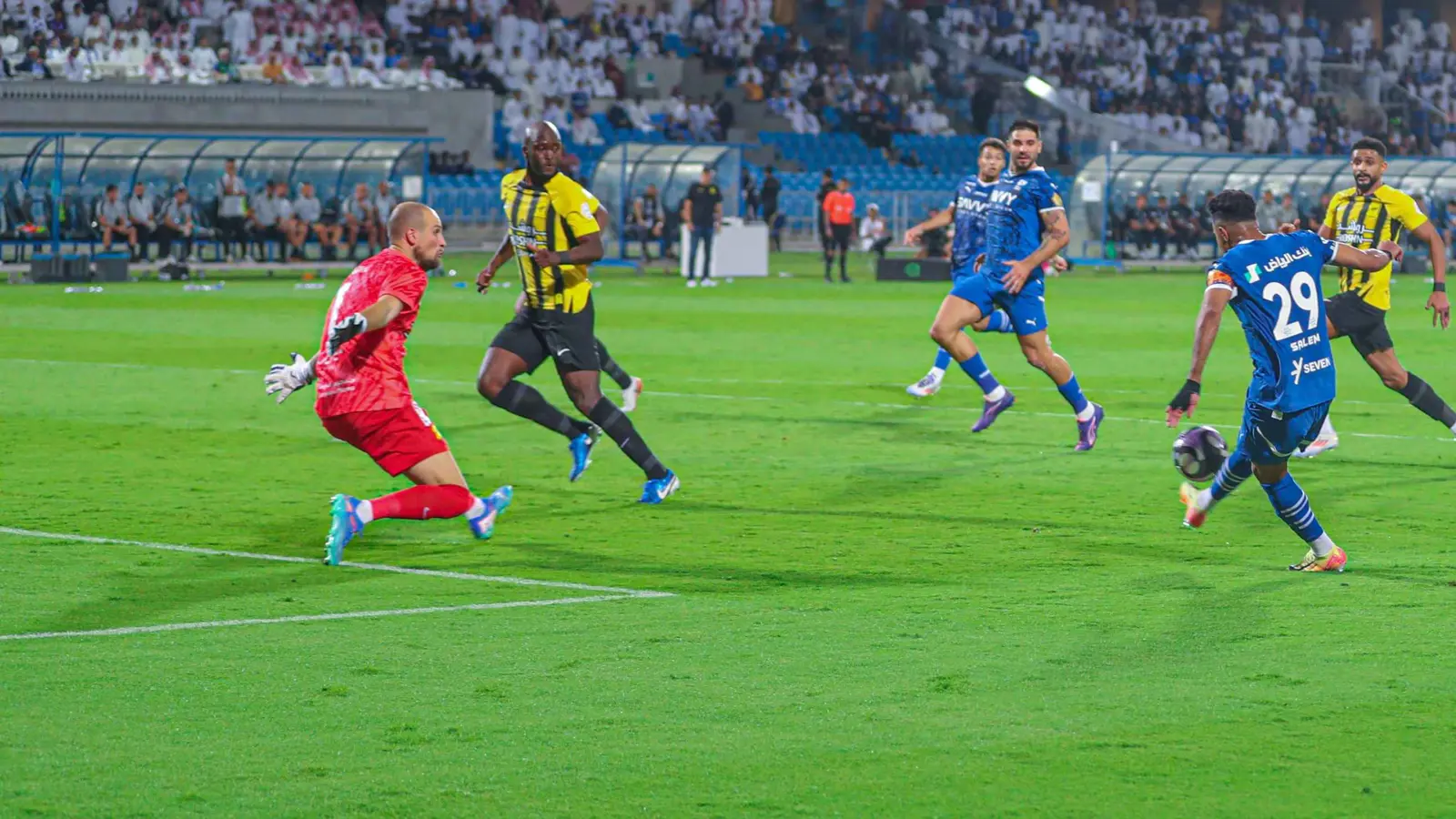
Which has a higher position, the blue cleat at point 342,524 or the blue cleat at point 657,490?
the blue cleat at point 342,524

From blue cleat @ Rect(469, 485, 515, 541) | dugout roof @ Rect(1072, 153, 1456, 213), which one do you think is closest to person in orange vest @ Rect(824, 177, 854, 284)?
dugout roof @ Rect(1072, 153, 1456, 213)

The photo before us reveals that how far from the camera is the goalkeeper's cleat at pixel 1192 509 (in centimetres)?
1026

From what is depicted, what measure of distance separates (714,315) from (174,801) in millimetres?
22939

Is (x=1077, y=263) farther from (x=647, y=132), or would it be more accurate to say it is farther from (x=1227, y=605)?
(x=1227, y=605)

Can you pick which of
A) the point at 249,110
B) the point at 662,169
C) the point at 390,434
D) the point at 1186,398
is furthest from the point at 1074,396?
the point at 249,110

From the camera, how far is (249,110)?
4594 cm

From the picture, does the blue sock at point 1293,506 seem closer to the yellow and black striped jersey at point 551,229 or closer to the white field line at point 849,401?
the yellow and black striped jersey at point 551,229

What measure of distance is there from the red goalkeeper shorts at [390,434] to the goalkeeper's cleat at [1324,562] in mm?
4042

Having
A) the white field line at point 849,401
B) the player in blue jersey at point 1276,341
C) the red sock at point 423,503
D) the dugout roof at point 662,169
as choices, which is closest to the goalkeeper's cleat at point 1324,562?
the player in blue jersey at point 1276,341

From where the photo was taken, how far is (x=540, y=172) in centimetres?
1177

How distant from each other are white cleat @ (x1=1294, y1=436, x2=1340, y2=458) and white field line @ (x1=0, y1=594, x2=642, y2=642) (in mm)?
6891

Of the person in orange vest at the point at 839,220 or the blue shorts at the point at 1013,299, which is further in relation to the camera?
the person in orange vest at the point at 839,220

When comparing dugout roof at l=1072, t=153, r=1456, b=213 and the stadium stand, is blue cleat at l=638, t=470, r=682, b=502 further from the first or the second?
dugout roof at l=1072, t=153, r=1456, b=213

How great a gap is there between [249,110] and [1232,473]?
1536 inches
